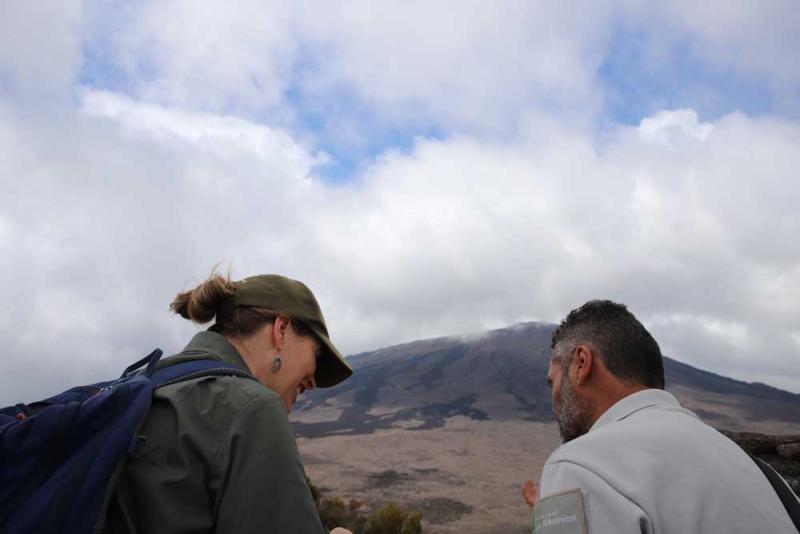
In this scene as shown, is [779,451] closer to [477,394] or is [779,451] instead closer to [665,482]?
[665,482]

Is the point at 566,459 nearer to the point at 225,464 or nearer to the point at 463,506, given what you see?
the point at 225,464

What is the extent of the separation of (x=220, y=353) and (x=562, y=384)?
1244 mm

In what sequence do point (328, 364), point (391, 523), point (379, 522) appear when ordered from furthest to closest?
point (391, 523) < point (379, 522) < point (328, 364)

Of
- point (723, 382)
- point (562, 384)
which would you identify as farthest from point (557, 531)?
point (723, 382)

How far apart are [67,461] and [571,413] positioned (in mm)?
1571

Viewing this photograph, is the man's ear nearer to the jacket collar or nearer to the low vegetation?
the jacket collar

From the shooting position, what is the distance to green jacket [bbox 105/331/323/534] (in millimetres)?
1276

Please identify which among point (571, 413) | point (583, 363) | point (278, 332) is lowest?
point (571, 413)

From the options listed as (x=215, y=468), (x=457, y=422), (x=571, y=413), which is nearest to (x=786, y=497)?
(x=571, y=413)

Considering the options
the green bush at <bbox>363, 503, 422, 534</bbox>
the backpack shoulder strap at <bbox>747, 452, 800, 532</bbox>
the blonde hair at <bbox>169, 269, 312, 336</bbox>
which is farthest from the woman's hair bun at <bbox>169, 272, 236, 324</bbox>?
the green bush at <bbox>363, 503, 422, 534</bbox>

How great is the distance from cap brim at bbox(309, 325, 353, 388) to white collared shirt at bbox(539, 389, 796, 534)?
0.93 meters

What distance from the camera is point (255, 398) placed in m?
1.39

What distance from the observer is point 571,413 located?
207cm

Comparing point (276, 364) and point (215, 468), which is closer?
point (215, 468)
